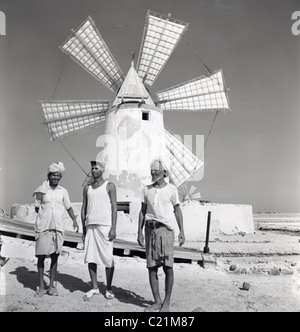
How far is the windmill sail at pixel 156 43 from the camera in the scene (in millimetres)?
11414

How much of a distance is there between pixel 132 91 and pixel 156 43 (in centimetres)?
203

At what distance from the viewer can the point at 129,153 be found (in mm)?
10891

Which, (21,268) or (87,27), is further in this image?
(87,27)

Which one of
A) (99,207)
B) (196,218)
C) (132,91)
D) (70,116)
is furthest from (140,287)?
(70,116)

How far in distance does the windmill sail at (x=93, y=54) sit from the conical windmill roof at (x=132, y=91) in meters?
0.49

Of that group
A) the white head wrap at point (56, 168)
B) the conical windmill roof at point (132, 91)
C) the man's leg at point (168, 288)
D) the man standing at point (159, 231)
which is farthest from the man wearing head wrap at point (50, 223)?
the conical windmill roof at point (132, 91)

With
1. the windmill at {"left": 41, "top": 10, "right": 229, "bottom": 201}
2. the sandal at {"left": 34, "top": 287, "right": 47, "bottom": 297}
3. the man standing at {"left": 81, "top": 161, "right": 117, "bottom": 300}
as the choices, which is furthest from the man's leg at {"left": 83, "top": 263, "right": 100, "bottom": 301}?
the windmill at {"left": 41, "top": 10, "right": 229, "bottom": 201}

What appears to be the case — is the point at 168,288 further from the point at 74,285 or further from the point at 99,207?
the point at 74,285

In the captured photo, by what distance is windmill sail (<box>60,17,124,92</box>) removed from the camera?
38.0 feet

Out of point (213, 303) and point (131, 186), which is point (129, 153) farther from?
point (213, 303)

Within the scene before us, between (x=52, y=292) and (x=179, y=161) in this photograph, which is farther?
(x=179, y=161)

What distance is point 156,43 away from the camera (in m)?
12.1

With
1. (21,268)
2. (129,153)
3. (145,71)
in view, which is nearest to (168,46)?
(145,71)
